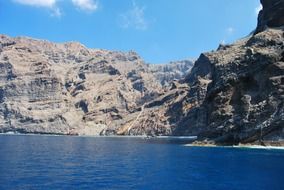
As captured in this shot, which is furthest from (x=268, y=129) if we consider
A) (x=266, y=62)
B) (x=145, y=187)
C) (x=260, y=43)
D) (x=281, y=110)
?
(x=145, y=187)

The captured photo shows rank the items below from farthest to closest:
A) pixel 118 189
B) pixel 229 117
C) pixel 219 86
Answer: pixel 219 86, pixel 229 117, pixel 118 189

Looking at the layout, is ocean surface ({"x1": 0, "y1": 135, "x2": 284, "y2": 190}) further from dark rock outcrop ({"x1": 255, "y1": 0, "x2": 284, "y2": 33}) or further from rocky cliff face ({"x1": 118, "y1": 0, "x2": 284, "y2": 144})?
dark rock outcrop ({"x1": 255, "y1": 0, "x2": 284, "y2": 33})

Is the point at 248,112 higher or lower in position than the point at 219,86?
lower

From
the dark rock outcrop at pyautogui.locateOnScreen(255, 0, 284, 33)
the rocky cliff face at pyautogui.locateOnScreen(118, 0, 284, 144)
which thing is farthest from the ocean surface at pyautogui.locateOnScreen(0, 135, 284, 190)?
the dark rock outcrop at pyautogui.locateOnScreen(255, 0, 284, 33)

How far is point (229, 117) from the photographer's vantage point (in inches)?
5576

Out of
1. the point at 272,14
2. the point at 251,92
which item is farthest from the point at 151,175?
the point at 272,14

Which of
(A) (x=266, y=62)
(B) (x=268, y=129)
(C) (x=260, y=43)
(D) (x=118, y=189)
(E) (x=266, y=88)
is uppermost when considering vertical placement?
(C) (x=260, y=43)

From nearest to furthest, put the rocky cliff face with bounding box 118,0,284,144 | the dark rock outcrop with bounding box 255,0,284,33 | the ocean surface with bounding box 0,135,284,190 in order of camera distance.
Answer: the ocean surface with bounding box 0,135,284,190, the rocky cliff face with bounding box 118,0,284,144, the dark rock outcrop with bounding box 255,0,284,33

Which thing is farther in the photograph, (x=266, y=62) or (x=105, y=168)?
(x=266, y=62)

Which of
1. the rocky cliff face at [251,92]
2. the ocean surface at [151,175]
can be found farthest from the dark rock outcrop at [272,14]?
the ocean surface at [151,175]

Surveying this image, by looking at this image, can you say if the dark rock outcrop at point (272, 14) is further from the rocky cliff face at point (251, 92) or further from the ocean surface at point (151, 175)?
the ocean surface at point (151, 175)

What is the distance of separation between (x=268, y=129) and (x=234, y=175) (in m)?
59.7

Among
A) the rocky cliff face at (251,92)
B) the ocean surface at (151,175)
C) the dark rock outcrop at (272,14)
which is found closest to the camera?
the ocean surface at (151,175)

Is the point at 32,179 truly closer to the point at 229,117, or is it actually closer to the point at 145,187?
the point at 145,187
